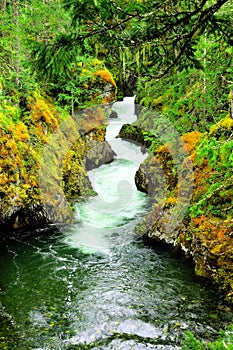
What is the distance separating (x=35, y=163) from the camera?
39.1 feet

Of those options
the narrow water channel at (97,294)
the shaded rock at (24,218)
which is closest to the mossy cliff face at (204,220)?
the narrow water channel at (97,294)

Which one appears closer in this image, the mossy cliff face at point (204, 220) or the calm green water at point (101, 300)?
the calm green water at point (101, 300)

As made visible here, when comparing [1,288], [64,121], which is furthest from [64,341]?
[64,121]

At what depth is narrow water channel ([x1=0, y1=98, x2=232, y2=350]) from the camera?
566 centimetres

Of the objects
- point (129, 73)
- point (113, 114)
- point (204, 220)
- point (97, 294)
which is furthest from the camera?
point (113, 114)

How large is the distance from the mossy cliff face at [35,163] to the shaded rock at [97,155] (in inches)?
29.6

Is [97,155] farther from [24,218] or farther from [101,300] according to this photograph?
[101,300]

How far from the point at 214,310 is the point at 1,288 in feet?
15.8

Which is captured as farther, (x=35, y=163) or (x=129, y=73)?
(x=35, y=163)

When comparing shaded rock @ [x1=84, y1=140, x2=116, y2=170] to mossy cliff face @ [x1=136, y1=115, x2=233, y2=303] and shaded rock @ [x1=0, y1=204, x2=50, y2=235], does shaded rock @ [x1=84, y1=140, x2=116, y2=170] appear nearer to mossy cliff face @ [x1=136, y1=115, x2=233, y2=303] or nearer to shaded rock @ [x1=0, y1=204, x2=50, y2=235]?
mossy cliff face @ [x1=136, y1=115, x2=233, y2=303]

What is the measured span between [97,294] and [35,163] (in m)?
6.36

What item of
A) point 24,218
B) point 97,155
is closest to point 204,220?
point 24,218

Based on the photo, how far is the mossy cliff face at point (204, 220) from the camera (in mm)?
7020

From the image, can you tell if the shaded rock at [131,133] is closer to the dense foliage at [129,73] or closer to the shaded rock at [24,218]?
the dense foliage at [129,73]
